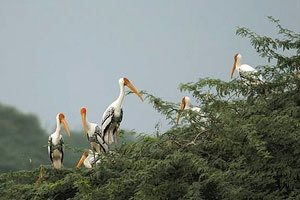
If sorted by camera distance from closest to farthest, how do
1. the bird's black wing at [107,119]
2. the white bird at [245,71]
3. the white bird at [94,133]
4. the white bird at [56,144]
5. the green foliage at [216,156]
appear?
the green foliage at [216,156] → the white bird at [245,71] → the bird's black wing at [107,119] → the white bird at [56,144] → the white bird at [94,133]

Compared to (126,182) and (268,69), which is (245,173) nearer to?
(126,182)

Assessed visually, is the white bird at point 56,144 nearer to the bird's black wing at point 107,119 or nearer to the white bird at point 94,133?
the white bird at point 94,133

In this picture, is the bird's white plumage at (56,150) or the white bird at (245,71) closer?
→ the white bird at (245,71)

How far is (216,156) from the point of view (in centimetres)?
507

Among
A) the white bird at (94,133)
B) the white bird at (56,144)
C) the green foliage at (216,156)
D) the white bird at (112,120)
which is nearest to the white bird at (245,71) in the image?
the green foliage at (216,156)

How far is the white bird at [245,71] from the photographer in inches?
243

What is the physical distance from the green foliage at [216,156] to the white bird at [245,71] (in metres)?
0.11

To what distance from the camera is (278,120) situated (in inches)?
187

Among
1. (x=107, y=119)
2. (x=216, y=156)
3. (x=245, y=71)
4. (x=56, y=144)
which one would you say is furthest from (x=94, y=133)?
(x=216, y=156)

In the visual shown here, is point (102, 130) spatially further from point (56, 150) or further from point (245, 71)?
point (245, 71)

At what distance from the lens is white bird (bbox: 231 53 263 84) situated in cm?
617

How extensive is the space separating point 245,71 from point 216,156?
2.23 meters

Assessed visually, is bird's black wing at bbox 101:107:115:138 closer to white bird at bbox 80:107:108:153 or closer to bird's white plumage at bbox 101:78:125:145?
bird's white plumage at bbox 101:78:125:145

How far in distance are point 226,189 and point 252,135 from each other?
53 centimetres
